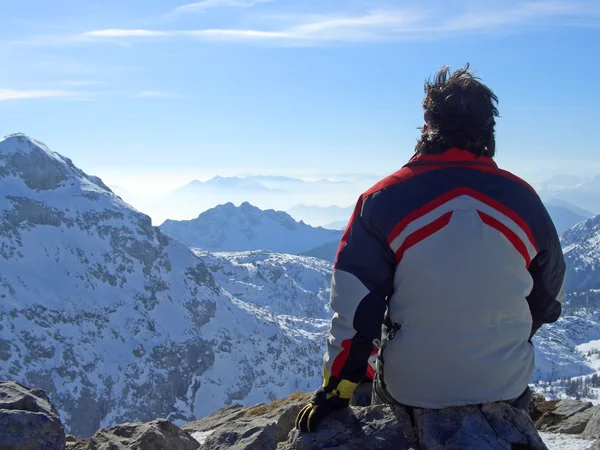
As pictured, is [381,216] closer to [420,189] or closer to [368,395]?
[420,189]

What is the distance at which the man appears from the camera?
18.2ft

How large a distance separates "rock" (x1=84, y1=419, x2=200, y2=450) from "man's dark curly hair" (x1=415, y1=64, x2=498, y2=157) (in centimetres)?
758

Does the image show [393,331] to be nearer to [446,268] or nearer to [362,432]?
[446,268]

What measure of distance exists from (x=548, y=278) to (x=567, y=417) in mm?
6574

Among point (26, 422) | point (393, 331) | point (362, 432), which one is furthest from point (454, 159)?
point (26, 422)

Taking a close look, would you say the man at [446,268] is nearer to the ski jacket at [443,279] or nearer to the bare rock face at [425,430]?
the ski jacket at [443,279]

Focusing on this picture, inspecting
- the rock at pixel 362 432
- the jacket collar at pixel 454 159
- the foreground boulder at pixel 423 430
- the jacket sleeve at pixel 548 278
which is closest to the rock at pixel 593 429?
the jacket sleeve at pixel 548 278

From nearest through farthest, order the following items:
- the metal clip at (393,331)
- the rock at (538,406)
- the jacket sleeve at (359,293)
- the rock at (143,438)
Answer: the jacket sleeve at (359,293)
the metal clip at (393,331)
the rock at (143,438)
the rock at (538,406)

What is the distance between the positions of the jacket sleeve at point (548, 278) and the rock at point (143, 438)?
715cm

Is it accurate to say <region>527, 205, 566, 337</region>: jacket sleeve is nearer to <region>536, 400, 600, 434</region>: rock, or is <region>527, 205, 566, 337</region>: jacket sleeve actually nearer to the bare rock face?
the bare rock face

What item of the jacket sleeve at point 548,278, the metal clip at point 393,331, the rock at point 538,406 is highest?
the jacket sleeve at point 548,278

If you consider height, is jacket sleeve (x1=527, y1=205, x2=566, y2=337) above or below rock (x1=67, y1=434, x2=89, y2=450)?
above

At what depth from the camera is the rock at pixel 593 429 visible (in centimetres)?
950

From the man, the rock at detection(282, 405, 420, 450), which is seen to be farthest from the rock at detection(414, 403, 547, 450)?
the rock at detection(282, 405, 420, 450)
